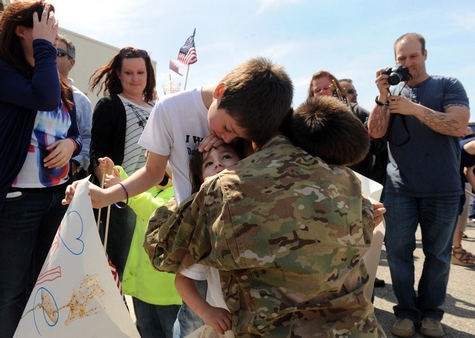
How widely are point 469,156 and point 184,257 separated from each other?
5.22m

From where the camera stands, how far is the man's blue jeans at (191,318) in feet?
5.83

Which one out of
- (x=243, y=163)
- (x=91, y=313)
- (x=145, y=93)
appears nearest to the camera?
(x=243, y=163)

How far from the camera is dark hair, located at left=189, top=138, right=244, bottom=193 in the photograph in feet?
5.38

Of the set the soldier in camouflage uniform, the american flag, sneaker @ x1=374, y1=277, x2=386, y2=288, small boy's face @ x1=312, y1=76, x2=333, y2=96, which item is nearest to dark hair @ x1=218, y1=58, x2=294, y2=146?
the soldier in camouflage uniform

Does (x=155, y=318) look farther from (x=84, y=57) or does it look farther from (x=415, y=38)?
(x=84, y=57)

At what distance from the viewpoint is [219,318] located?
55.5 inches

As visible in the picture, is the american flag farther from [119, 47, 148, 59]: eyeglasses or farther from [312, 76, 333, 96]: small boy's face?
[119, 47, 148, 59]: eyeglasses

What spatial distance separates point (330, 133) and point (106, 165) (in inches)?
50.4

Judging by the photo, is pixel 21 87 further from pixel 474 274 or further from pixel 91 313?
pixel 474 274

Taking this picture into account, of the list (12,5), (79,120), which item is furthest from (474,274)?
(12,5)

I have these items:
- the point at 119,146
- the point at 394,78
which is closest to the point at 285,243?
the point at 119,146

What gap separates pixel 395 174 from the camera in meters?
3.48

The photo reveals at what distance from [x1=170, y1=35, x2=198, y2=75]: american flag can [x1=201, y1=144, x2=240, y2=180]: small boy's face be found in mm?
6651

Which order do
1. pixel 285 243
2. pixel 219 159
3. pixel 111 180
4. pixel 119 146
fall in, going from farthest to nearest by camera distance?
pixel 119 146
pixel 111 180
pixel 219 159
pixel 285 243
